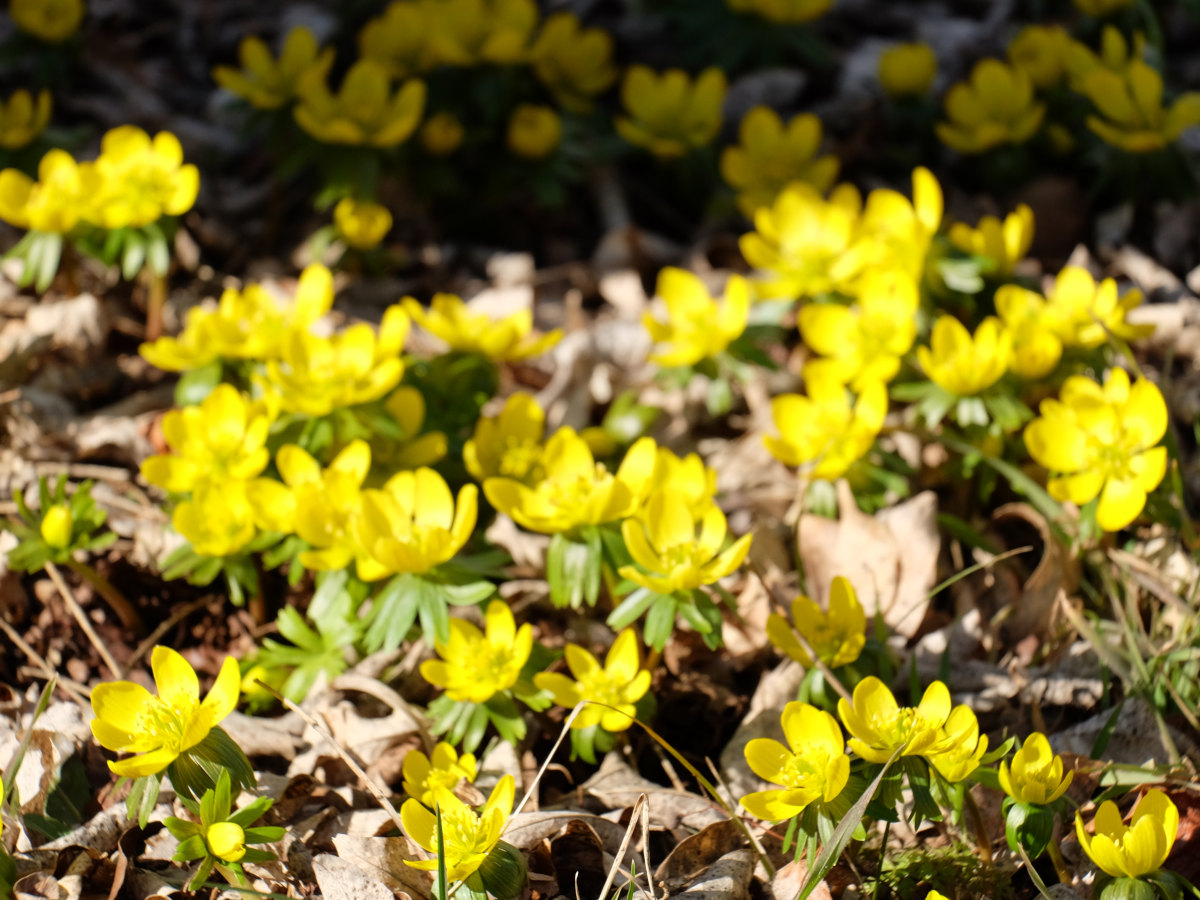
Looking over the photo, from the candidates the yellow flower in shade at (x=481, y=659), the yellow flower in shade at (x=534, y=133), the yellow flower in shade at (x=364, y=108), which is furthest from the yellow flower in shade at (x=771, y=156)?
the yellow flower in shade at (x=481, y=659)

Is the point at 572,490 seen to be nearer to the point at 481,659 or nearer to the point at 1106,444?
the point at 481,659

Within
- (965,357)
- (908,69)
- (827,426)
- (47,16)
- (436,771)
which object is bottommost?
(436,771)

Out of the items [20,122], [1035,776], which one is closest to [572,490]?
[1035,776]

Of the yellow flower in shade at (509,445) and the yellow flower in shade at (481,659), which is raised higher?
the yellow flower in shade at (509,445)

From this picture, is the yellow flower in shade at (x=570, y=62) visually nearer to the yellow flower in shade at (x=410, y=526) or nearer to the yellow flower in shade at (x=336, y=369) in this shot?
the yellow flower in shade at (x=336, y=369)

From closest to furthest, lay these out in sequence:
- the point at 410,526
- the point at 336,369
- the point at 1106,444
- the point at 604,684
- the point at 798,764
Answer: the point at 798,764, the point at 604,684, the point at 410,526, the point at 1106,444, the point at 336,369

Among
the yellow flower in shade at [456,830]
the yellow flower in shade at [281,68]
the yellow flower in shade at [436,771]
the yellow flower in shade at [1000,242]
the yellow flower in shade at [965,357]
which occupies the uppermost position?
the yellow flower in shade at [281,68]
